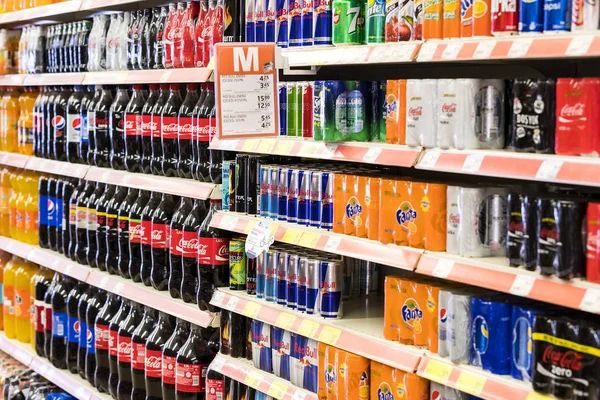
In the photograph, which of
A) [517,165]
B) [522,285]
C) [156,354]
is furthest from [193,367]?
[517,165]

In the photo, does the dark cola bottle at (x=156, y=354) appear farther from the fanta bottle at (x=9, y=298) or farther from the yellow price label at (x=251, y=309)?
the fanta bottle at (x=9, y=298)

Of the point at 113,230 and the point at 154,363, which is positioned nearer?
the point at 154,363

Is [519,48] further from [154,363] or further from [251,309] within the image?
[154,363]

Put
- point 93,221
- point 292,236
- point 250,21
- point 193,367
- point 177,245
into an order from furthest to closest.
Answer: point 93,221, point 177,245, point 193,367, point 250,21, point 292,236

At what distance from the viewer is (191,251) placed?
14.7 feet

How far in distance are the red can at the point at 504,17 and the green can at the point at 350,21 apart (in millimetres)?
708

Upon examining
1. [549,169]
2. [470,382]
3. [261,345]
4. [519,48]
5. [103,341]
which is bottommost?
[103,341]

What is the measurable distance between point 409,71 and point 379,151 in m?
0.77

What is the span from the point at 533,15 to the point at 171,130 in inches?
93.2

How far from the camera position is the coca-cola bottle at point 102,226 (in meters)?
5.28

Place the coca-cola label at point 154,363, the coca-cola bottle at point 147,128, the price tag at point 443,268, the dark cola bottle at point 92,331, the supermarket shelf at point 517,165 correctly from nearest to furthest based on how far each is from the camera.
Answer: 1. the supermarket shelf at point 517,165
2. the price tag at point 443,268
3. the coca-cola label at point 154,363
4. the coca-cola bottle at point 147,128
5. the dark cola bottle at point 92,331

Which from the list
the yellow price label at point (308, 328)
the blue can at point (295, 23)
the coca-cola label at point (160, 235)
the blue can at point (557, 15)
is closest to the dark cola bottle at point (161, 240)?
the coca-cola label at point (160, 235)

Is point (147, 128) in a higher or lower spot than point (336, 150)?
higher

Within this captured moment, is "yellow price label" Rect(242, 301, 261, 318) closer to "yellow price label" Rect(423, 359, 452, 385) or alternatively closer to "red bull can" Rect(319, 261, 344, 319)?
"red bull can" Rect(319, 261, 344, 319)
